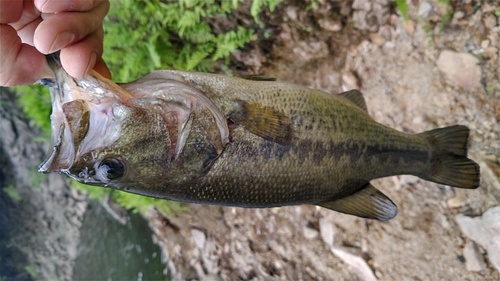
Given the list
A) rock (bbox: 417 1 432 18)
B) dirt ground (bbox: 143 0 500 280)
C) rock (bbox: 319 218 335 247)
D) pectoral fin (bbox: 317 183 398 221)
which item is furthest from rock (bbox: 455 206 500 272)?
rock (bbox: 417 1 432 18)

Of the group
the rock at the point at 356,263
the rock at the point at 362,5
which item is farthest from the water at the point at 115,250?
the rock at the point at 362,5

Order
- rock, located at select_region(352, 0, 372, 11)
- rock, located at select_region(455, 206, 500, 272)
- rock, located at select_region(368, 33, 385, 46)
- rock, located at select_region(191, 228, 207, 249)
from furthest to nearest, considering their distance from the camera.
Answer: rock, located at select_region(191, 228, 207, 249) < rock, located at select_region(368, 33, 385, 46) < rock, located at select_region(352, 0, 372, 11) < rock, located at select_region(455, 206, 500, 272)

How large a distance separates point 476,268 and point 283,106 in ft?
6.72

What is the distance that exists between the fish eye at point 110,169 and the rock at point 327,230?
8.65 ft

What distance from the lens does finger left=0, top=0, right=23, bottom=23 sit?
1.77 m

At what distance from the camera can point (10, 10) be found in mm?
1795

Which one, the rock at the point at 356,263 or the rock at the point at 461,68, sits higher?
the rock at the point at 461,68

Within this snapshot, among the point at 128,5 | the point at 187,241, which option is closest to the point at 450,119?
the point at 128,5

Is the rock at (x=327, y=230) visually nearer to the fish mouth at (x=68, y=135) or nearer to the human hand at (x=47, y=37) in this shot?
the human hand at (x=47, y=37)

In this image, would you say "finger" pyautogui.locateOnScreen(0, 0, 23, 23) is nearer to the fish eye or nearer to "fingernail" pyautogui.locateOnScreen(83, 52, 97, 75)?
"fingernail" pyautogui.locateOnScreen(83, 52, 97, 75)

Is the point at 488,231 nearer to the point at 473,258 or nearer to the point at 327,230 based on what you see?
the point at 473,258

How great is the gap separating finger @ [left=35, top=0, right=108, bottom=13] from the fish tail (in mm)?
1844

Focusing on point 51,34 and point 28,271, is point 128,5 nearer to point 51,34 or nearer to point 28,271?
point 51,34

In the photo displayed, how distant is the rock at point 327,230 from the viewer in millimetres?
4166
